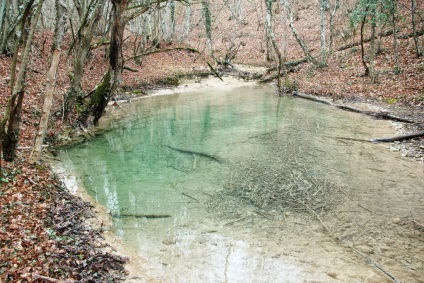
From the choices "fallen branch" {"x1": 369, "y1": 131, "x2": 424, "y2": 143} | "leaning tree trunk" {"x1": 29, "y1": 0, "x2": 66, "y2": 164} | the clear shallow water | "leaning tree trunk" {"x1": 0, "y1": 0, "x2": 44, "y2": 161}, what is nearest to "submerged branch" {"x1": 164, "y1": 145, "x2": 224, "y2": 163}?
the clear shallow water

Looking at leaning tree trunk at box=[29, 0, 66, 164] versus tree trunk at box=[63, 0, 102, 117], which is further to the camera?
tree trunk at box=[63, 0, 102, 117]

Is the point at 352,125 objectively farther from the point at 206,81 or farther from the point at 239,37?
the point at 239,37

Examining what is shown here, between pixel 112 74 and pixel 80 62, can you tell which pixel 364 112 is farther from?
pixel 80 62

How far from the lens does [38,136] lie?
7477 millimetres

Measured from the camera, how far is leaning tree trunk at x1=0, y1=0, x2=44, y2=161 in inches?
247

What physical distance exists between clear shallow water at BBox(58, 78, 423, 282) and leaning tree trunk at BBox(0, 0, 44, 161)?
205 cm

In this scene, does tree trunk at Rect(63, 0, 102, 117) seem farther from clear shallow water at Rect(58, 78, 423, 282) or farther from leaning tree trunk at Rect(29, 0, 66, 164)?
leaning tree trunk at Rect(29, 0, 66, 164)

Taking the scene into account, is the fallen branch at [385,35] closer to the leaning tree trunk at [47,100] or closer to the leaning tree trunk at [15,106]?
the leaning tree trunk at [47,100]

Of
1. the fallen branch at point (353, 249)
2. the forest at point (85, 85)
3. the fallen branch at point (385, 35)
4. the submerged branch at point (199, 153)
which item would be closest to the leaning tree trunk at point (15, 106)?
the forest at point (85, 85)

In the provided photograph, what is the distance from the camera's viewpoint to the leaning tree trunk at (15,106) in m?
6.28

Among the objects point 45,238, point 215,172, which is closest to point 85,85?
point 215,172

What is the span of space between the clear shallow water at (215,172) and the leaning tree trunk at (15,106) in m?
2.05

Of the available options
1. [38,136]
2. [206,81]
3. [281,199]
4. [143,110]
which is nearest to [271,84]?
[206,81]

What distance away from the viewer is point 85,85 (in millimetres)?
16859
